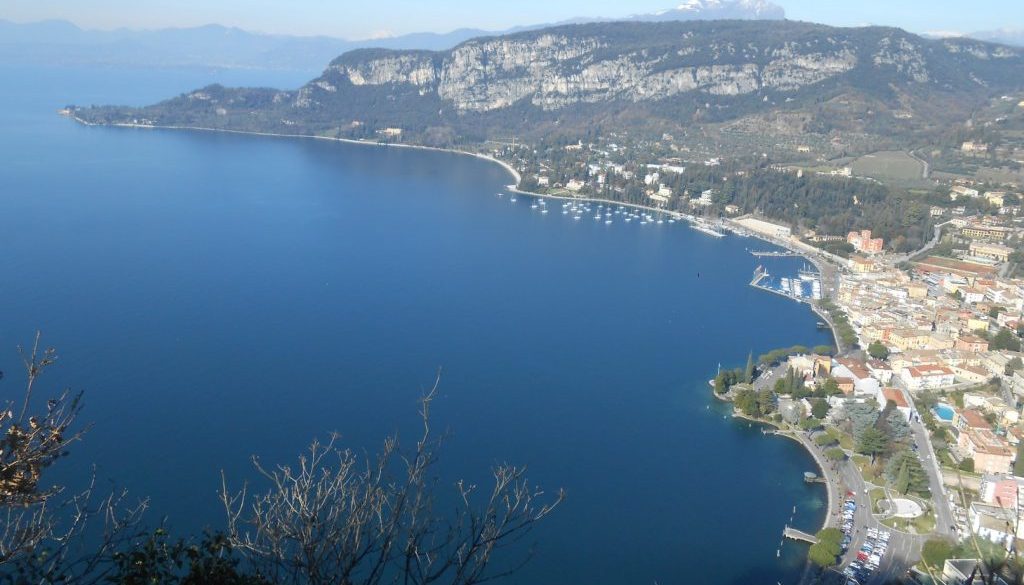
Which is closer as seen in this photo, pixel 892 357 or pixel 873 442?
pixel 873 442

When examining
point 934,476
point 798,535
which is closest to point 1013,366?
point 934,476

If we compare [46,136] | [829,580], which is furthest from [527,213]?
[46,136]

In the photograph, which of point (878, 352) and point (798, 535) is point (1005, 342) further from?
point (798, 535)

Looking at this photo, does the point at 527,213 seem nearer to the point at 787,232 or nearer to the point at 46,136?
the point at 787,232

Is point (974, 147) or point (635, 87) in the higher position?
point (635, 87)

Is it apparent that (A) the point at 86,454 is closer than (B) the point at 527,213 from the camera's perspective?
Yes
